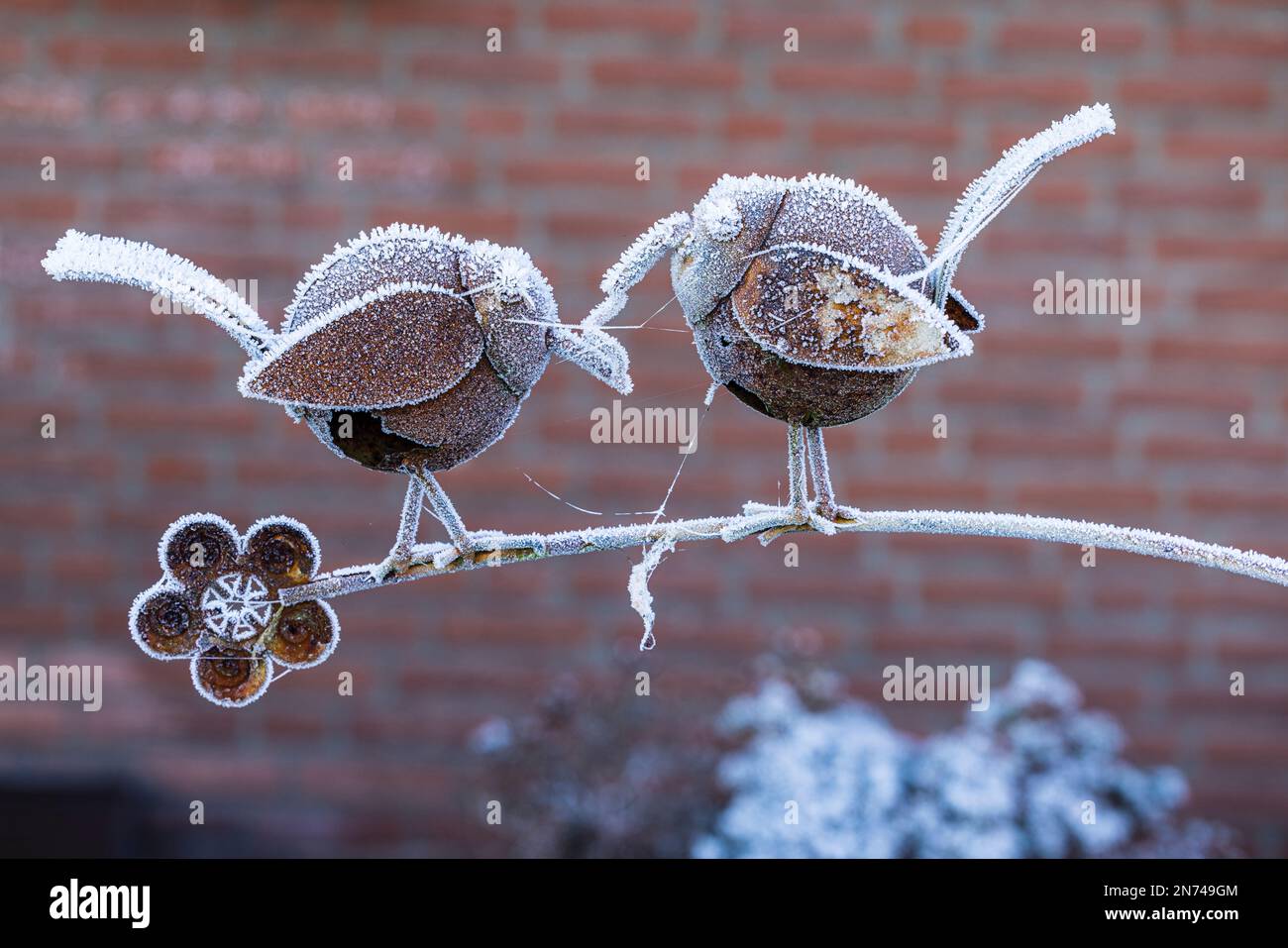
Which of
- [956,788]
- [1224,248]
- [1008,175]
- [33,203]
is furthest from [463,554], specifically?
[1224,248]

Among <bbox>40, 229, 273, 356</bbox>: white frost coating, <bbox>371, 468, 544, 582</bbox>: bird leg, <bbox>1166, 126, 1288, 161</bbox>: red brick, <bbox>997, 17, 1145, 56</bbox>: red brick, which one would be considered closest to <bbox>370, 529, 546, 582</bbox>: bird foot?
<bbox>371, 468, 544, 582</bbox>: bird leg

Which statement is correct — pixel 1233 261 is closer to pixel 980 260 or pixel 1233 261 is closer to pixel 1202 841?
pixel 980 260

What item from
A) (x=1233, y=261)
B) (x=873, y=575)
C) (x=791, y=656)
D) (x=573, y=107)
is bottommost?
(x=791, y=656)

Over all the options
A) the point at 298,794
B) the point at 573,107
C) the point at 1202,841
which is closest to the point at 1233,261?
the point at 1202,841

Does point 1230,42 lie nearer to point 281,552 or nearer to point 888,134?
point 888,134
